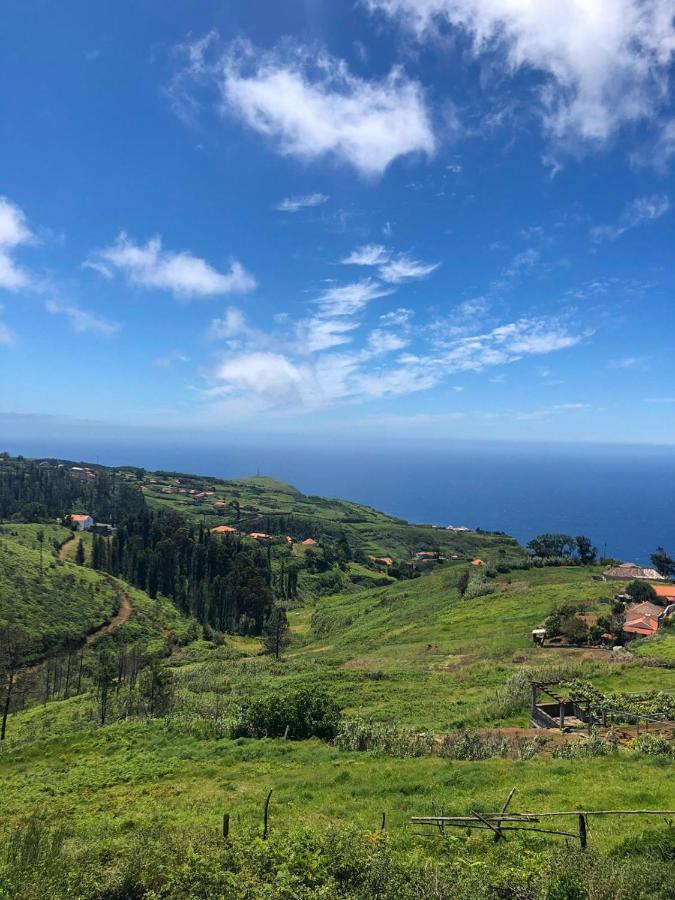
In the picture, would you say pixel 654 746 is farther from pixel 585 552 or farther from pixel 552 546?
pixel 552 546

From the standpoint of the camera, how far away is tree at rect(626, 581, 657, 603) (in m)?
56.2

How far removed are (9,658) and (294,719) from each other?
106 ft

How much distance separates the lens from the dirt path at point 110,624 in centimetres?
6000

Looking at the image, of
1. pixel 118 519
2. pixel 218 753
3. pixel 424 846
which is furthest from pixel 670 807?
pixel 118 519

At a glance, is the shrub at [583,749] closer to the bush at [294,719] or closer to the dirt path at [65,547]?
the bush at [294,719]

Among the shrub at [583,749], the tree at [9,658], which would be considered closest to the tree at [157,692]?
the tree at [9,658]

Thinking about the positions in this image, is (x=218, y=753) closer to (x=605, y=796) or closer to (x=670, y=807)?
(x=605, y=796)

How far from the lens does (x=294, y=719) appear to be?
25.5m

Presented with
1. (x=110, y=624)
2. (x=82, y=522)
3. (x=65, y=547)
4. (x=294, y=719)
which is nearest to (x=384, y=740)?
(x=294, y=719)

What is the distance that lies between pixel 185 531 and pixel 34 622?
5034 centimetres

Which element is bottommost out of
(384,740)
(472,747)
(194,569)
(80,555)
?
(194,569)

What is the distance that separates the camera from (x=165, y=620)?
85.2m

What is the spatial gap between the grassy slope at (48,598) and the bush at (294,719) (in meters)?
50.3

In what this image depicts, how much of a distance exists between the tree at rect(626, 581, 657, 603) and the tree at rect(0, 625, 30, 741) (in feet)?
199
